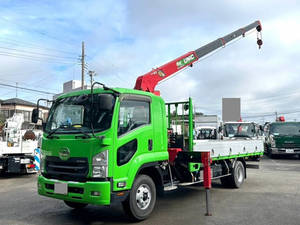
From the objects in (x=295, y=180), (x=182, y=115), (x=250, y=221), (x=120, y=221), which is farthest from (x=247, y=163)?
(x=120, y=221)

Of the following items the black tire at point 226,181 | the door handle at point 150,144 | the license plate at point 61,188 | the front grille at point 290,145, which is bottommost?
the black tire at point 226,181

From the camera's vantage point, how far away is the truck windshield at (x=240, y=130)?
47.7 feet

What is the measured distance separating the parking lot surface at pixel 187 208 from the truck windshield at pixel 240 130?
236 inches

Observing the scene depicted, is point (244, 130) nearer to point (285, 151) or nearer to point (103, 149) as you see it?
point (285, 151)

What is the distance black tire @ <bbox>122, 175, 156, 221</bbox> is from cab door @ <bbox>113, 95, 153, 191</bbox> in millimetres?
265

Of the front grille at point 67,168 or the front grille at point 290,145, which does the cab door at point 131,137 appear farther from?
the front grille at point 290,145

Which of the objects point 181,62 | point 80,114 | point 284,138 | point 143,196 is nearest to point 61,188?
point 80,114

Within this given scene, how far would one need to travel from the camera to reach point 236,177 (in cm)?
830

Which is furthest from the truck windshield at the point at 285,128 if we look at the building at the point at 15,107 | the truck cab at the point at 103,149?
the building at the point at 15,107

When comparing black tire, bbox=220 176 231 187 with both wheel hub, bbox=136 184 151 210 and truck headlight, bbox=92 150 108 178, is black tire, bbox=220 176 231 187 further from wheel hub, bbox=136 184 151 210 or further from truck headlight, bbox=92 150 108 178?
truck headlight, bbox=92 150 108 178

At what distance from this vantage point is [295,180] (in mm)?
9828

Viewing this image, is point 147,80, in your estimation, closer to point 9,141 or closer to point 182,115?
point 182,115

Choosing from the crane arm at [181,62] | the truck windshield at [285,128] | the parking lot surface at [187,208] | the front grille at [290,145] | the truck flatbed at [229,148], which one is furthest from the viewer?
the truck windshield at [285,128]

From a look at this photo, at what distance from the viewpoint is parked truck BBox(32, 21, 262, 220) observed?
461cm
